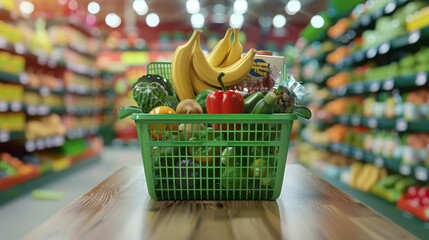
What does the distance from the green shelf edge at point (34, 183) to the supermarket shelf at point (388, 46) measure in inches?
160

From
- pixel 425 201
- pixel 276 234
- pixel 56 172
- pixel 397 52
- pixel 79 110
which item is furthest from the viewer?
pixel 79 110

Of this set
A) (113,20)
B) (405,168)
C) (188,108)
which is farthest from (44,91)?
(113,20)

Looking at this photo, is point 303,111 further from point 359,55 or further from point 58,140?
point 58,140

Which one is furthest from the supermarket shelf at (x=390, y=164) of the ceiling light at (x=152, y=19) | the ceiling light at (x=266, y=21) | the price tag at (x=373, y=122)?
the ceiling light at (x=152, y=19)

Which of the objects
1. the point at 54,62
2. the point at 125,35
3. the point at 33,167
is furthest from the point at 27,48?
the point at 125,35

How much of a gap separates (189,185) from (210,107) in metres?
0.23

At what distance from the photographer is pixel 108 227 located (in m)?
0.90

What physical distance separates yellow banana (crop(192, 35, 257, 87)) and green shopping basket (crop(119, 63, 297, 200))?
274mm

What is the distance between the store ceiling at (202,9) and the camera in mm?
10913

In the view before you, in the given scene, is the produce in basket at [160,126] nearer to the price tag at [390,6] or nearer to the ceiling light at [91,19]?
the price tag at [390,6]

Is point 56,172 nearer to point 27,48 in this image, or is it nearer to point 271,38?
point 27,48

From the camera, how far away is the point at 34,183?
4688 mm

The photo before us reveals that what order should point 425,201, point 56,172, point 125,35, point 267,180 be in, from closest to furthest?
point 267,180 < point 425,201 < point 56,172 < point 125,35

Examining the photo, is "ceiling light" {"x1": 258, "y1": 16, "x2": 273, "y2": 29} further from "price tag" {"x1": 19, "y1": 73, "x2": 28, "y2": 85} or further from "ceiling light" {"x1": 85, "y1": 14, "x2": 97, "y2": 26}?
"price tag" {"x1": 19, "y1": 73, "x2": 28, "y2": 85}
